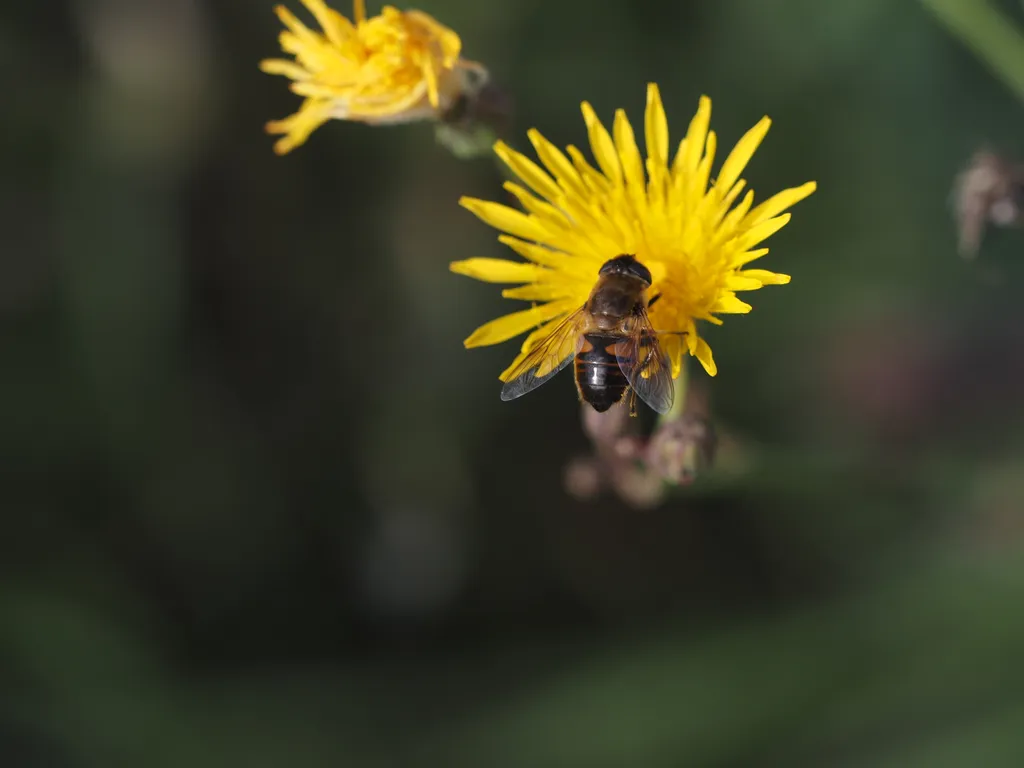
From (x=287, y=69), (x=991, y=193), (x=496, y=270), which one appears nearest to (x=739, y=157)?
(x=496, y=270)

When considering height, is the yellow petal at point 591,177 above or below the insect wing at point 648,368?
above

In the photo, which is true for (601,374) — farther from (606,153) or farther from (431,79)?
(431,79)

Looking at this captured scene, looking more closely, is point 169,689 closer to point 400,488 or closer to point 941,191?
point 400,488

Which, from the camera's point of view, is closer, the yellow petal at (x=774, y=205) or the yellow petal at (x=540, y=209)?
the yellow petal at (x=774, y=205)

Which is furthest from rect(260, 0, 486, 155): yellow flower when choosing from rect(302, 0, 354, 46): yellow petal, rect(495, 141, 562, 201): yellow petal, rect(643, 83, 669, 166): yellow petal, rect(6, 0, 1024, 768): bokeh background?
rect(6, 0, 1024, 768): bokeh background

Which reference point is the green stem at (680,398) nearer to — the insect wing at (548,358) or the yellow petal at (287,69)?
the insect wing at (548,358)

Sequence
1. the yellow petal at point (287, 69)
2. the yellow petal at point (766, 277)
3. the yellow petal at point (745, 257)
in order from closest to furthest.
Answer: the yellow petal at point (766, 277) < the yellow petal at point (745, 257) < the yellow petal at point (287, 69)

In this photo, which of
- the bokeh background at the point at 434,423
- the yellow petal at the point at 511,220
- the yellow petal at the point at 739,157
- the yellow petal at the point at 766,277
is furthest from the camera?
the bokeh background at the point at 434,423

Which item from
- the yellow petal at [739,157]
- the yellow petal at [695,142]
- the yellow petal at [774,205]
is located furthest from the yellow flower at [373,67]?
the yellow petal at [774,205]
